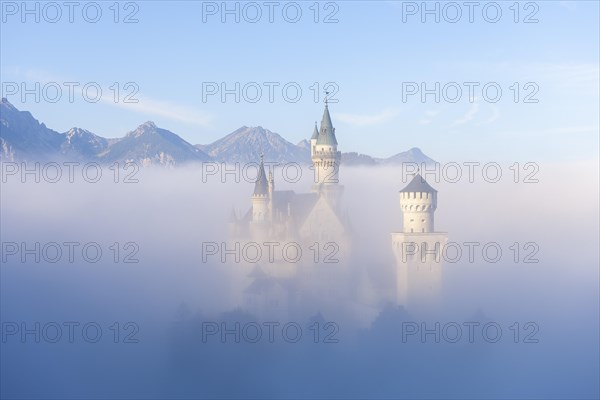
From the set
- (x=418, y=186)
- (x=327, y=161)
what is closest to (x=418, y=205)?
(x=418, y=186)

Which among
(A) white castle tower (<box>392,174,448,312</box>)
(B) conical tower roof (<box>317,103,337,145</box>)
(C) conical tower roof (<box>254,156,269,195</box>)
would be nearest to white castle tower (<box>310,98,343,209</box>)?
(B) conical tower roof (<box>317,103,337,145</box>)

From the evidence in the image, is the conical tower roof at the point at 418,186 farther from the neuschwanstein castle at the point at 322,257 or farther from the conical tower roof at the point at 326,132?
the conical tower roof at the point at 326,132

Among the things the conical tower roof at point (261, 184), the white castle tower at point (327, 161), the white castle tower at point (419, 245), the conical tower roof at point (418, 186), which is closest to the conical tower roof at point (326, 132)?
the white castle tower at point (327, 161)

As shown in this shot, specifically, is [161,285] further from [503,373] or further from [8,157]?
[8,157]

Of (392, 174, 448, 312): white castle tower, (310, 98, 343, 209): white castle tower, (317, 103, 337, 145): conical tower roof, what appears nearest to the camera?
(392, 174, 448, 312): white castle tower

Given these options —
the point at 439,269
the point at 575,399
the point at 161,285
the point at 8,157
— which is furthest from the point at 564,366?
the point at 8,157

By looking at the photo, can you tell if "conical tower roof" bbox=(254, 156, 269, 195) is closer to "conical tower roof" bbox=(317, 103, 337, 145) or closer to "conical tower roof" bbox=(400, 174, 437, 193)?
"conical tower roof" bbox=(317, 103, 337, 145)
